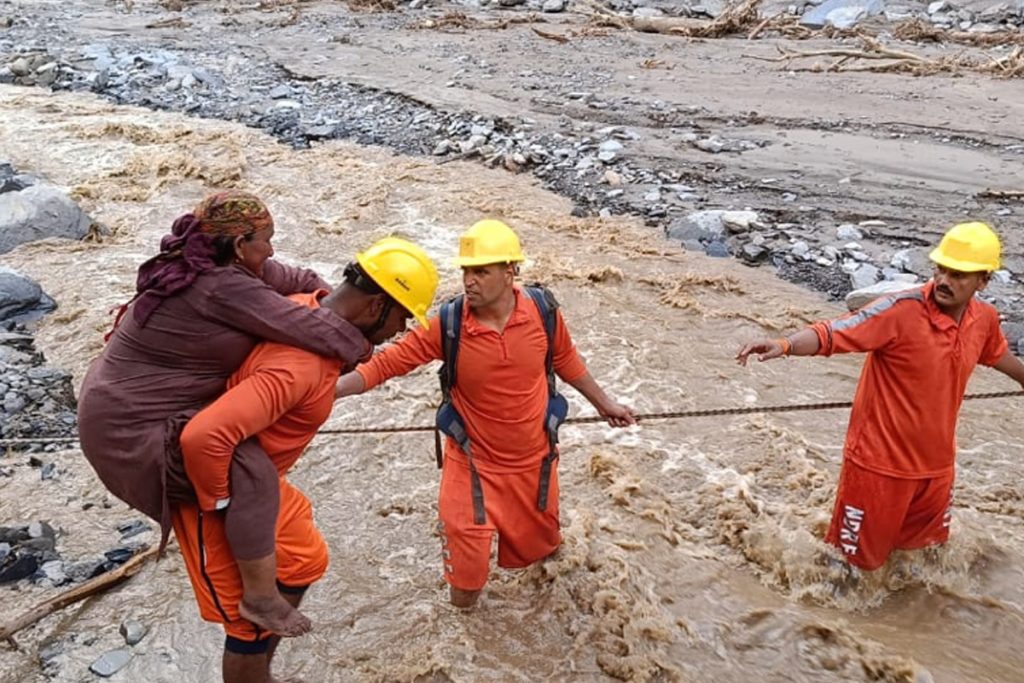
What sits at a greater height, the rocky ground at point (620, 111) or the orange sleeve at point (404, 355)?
the orange sleeve at point (404, 355)

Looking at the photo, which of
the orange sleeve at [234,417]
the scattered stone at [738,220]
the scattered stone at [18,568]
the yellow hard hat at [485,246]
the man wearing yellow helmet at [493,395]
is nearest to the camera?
the orange sleeve at [234,417]

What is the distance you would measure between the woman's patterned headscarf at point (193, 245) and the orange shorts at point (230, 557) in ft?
2.03

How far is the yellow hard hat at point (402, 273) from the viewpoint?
293 centimetres

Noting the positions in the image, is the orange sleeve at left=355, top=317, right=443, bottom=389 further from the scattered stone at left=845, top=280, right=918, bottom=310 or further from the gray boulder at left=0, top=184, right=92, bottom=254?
the gray boulder at left=0, top=184, right=92, bottom=254

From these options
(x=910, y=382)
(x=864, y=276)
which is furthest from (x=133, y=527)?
(x=864, y=276)

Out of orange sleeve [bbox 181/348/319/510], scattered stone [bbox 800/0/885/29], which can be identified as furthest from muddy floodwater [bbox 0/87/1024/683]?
scattered stone [bbox 800/0/885/29]

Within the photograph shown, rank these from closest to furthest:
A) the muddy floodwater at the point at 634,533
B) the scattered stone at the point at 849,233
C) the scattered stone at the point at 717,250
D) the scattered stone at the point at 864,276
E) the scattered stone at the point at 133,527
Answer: the muddy floodwater at the point at 634,533, the scattered stone at the point at 133,527, the scattered stone at the point at 864,276, the scattered stone at the point at 849,233, the scattered stone at the point at 717,250

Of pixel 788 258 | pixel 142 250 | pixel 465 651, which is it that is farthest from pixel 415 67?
pixel 465 651

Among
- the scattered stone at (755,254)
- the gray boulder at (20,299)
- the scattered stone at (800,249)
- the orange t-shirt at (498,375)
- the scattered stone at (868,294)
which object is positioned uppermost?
the orange t-shirt at (498,375)

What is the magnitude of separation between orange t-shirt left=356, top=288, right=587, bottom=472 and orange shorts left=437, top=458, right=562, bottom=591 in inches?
2.6

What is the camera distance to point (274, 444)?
2.92 metres

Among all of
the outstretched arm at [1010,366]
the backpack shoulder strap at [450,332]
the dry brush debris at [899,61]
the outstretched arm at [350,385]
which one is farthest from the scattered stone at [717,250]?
the dry brush debris at [899,61]

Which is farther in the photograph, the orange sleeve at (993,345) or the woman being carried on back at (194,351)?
the orange sleeve at (993,345)

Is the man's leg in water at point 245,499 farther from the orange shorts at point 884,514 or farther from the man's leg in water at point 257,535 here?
the orange shorts at point 884,514
